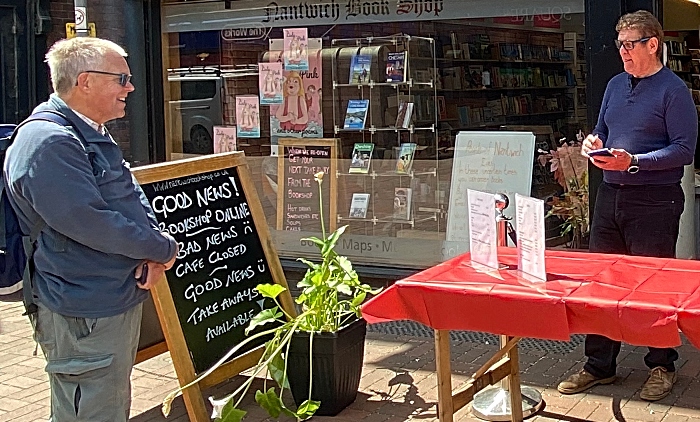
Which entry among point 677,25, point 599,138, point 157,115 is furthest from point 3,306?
point 677,25

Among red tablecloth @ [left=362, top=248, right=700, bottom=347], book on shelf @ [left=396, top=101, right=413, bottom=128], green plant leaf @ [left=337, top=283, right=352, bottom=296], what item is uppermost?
book on shelf @ [left=396, top=101, right=413, bottom=128]

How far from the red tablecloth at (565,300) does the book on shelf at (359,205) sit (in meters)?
3.65

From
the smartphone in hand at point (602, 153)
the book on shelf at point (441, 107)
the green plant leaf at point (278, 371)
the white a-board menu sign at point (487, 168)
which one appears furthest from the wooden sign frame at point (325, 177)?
the smartphone in hand at point (602, 153)

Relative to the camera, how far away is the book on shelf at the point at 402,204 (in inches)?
286

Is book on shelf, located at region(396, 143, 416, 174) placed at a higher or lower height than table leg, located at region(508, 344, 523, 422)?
higher

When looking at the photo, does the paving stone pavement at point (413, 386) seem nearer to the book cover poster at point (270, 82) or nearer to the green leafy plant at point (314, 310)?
the green leafy plant at point (314, 310)

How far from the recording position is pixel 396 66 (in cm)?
716

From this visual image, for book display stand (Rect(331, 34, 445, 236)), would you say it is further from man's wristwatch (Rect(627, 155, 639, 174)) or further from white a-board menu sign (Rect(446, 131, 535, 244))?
man's wristwatch (Rect(627, 155, 639, 174))

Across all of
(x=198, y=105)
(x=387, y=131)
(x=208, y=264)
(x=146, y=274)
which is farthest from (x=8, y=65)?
(x=146, y=274)

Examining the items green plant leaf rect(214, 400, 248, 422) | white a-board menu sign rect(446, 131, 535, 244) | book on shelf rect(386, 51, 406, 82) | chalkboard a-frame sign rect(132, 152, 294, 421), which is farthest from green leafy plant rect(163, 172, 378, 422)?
book on shelf rect(386, 51, 406, 82)

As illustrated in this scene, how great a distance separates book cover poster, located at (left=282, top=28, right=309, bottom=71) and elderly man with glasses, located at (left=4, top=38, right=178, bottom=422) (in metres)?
4.25

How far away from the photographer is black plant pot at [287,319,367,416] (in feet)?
14.2

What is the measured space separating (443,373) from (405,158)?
12.7ft

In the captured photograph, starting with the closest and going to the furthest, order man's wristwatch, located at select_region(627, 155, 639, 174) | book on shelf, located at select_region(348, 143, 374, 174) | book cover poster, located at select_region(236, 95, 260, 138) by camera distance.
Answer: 1. man's wristwatch, located at select_region(627, 155, 639, 174)
2. book on shelf, located at select_region(348, 143, 374, 174)
3. book cover poster, located at select_region(236, 95, 260, 138)
